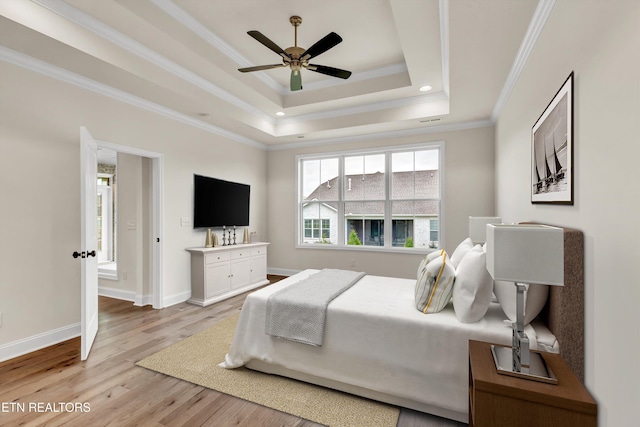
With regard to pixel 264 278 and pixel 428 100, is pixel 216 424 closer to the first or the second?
pixel 264 278

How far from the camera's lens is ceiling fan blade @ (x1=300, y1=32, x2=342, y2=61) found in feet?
8.49

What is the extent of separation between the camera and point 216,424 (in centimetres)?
192

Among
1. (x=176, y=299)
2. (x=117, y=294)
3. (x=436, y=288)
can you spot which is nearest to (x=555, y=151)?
(x=436, y=288)

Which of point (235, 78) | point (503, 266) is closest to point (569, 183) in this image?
point (503, 266)

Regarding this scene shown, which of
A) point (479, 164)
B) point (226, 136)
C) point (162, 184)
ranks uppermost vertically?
point (226, 136)

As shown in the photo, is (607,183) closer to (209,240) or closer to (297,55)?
(297,55)

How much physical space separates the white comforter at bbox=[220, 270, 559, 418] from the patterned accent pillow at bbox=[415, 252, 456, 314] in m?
0.06

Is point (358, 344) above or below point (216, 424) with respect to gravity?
above

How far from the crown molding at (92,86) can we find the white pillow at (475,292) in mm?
3955

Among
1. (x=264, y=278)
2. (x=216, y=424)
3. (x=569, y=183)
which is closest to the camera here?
(x=569, y=183)

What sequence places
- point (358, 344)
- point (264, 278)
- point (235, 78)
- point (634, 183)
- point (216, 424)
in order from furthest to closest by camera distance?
point (264, 278) < point (235, 78) < point (358, 344) < point (216, 424) < point (634, 183)

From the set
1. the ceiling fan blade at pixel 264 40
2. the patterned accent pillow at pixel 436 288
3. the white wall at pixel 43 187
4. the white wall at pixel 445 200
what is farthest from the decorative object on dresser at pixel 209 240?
the patterned accent pillow at pixel 436 288

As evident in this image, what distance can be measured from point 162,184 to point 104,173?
14.4 ft

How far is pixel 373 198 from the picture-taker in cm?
558
